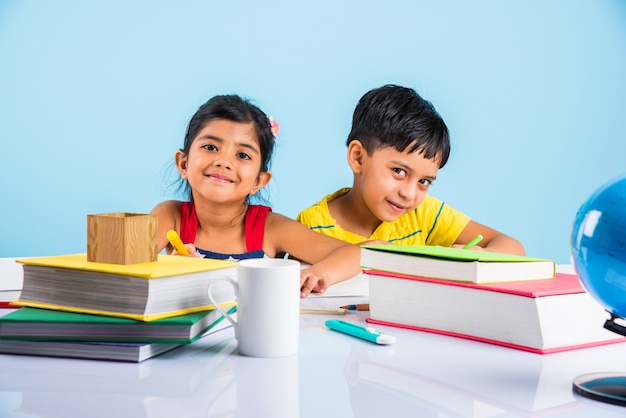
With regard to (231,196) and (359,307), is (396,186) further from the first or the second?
(359,307)

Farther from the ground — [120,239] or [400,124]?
[400,124]

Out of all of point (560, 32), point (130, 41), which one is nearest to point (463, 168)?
point (560, 32)

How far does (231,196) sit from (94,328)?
1.10 metres

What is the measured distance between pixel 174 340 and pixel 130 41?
137 inches

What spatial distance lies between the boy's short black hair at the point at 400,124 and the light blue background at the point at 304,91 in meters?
1.73

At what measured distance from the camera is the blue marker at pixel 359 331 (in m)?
0.86

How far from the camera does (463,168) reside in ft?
14.2

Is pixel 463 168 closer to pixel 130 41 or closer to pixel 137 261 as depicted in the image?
pixel 130 41

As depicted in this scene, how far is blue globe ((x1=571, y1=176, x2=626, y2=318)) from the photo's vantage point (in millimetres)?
646

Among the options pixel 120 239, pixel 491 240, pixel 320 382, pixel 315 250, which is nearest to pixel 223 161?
pixel 315 250

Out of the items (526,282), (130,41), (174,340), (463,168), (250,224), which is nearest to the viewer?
(174,340)

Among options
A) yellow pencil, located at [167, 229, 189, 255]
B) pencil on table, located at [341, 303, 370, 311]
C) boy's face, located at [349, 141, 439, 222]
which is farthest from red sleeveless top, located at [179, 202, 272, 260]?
pencil on table, located at [341, 303, 370, 311]

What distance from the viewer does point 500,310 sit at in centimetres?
85

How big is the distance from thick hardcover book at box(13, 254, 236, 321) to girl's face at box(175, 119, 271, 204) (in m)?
0.98
